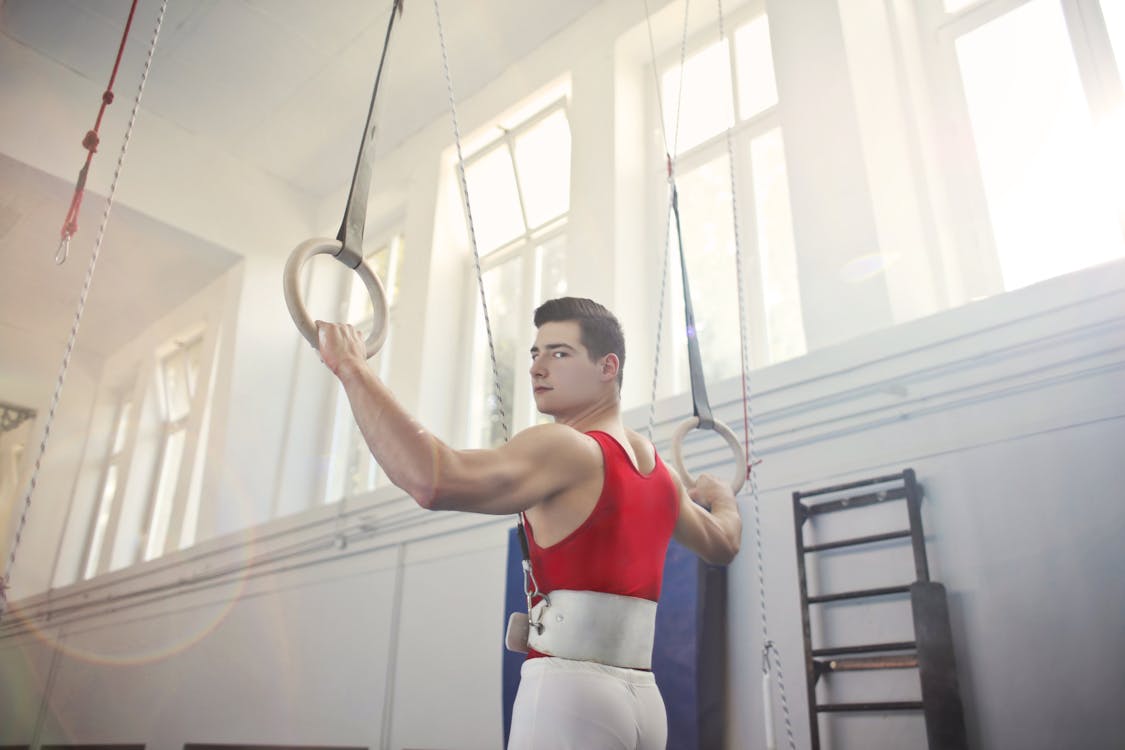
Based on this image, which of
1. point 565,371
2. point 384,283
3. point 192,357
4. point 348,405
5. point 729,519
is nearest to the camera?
point 565,371

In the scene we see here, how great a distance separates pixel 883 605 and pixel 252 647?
14.3 ft

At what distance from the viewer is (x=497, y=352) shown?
585 centimetres

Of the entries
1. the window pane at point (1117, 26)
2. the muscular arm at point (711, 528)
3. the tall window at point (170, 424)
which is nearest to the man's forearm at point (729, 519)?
the muscular arm at point (711, 528)

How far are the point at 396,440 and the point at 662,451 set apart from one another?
2497 mm

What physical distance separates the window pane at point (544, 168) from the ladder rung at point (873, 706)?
3918mm

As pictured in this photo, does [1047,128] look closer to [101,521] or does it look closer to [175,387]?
[175,387]

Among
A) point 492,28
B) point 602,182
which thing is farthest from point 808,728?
point 492,28

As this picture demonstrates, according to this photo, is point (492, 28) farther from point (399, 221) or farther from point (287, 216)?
point (287, 216)

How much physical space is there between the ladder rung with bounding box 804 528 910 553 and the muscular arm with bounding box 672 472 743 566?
1.02 m


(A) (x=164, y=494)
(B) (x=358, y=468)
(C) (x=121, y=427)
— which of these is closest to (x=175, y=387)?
(A) (x=164, y=494)

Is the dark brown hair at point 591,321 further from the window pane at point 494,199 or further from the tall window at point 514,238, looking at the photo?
the window pane at point 494,199

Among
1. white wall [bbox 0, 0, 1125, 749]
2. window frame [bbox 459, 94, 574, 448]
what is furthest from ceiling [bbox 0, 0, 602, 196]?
window frame [bbox 459, 94, 574, 448]

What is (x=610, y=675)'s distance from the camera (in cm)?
139

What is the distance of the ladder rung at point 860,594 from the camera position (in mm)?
2689
